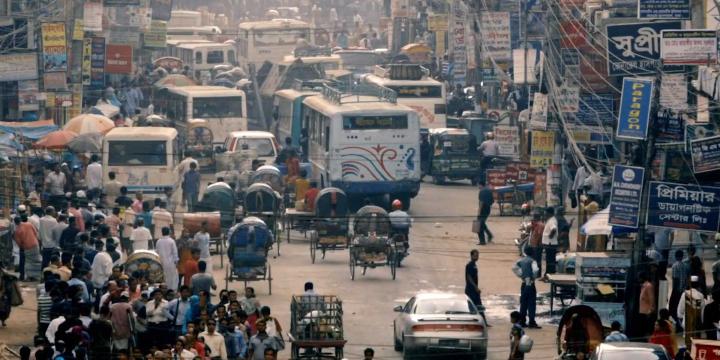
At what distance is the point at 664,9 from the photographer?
34344 mm

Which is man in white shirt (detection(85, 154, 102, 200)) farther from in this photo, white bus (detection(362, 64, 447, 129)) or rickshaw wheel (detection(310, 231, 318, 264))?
white bus (detection(362, 64, 447, 129))

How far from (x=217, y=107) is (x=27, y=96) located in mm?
7147

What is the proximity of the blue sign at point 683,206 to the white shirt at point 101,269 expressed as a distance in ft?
27.1

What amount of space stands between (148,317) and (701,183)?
1051cm

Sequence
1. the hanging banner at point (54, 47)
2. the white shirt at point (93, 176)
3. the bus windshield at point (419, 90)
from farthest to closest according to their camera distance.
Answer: the bus windshield at point (419, 90) < the hanging banner at point (54, 47) < the white shirt at point (93, 176)

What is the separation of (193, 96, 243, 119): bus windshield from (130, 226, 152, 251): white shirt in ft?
71.7

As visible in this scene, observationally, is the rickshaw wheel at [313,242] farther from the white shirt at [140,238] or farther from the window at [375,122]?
the window at [375,122]

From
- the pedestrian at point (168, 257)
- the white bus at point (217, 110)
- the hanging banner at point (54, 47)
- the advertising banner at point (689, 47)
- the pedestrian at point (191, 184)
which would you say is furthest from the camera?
the white bus at point (217, 110)

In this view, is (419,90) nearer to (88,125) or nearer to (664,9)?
(88,125)

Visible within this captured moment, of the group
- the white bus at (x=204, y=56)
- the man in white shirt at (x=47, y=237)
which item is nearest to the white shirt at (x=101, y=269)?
the man in white shirt at (x=47, y=237)

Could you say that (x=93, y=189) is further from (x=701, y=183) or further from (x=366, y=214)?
(x=701, y=183)

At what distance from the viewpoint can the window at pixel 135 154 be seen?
136 feet

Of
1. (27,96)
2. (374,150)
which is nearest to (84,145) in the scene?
(27,96)

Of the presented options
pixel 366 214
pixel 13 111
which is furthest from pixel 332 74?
pixel 366 214
